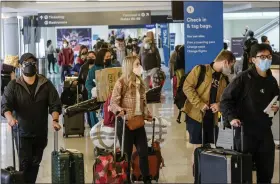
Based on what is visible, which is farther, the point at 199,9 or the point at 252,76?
the point at 199,9

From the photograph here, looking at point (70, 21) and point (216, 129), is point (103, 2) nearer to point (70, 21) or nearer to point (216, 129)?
point (70, 21)

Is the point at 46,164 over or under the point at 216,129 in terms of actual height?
under

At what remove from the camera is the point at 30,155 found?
21.4 ft

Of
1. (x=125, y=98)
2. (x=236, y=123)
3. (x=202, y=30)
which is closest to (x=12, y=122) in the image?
(x=125, y=98)

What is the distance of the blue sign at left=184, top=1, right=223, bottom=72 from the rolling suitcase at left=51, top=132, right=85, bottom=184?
4922 millimetres

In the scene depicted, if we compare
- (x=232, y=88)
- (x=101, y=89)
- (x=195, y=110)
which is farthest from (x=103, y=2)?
(x=232, y=88)

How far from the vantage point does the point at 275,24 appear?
104ft

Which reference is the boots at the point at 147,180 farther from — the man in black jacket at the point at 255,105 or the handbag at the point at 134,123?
the man in black jacket at the point at 255,105

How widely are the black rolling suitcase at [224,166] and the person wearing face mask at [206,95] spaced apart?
893mm

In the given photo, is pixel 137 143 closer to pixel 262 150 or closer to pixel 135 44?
pixel 262 150

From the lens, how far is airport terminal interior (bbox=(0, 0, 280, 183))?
361 inches

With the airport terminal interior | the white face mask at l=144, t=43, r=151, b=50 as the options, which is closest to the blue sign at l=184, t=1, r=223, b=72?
the airport terminal interior

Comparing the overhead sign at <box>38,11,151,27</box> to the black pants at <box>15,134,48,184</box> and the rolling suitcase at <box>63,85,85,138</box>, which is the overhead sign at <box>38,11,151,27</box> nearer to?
the rolling suitcase at <box>63,85,85,138</box>

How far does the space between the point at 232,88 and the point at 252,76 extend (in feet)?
0.72
